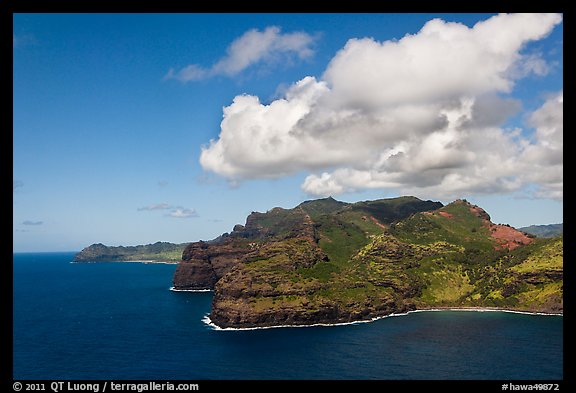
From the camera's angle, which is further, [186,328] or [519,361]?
[186,328]

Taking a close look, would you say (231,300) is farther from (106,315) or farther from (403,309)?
(403,309)
